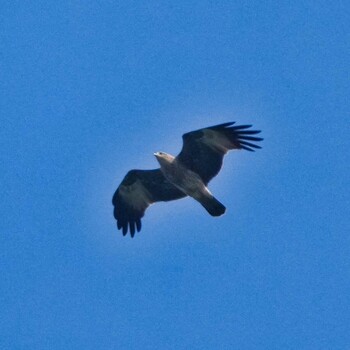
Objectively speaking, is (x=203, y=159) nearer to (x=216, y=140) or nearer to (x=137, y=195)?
(x=216, y=140)

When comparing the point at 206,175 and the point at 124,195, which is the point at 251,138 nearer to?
the point at 206,175

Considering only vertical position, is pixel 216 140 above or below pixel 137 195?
below

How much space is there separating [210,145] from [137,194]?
85.6 inches

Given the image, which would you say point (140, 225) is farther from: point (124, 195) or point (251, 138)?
point (251, 138)

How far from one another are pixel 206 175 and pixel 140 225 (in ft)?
7.00

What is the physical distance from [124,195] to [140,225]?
2.27 ft

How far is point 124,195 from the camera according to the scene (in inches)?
1055

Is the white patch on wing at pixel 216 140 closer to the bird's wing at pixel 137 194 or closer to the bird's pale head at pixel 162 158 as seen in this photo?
the bird's pale head at pixel 162 158

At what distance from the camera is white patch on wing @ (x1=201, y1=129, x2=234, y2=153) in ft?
83.1

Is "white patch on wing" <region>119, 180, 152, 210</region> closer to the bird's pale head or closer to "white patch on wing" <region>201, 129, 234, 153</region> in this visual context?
the bird's pale head

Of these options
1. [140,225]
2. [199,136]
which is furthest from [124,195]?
[199,136]

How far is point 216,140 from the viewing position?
25375 millimetres

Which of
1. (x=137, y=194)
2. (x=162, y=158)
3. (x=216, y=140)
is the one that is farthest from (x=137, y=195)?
(x=216, y=140)

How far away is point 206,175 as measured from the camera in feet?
83.7
